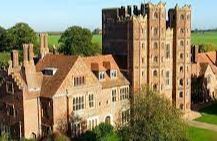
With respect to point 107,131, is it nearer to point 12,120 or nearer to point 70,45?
point 12,120

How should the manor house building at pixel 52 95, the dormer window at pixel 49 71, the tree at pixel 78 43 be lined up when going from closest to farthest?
the manor house building at pixel 52 95 → the dormer window at pixel 49 71 → the tree at pixel 78 43

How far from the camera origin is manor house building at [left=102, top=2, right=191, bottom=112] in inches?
2425

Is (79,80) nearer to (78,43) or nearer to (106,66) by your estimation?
(106,66)

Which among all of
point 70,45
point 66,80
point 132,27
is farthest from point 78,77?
point 70,45

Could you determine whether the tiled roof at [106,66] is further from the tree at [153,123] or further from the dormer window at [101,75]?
the tree at [153,123]

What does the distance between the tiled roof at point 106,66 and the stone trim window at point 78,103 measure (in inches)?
184

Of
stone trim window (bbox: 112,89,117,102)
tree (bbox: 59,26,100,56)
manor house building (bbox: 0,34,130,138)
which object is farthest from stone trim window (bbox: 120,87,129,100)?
tree (bbox: 59,26,100,56)

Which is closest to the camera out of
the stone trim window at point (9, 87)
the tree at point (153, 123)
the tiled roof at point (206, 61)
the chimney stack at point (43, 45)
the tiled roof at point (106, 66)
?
the tree at point (153, 123)

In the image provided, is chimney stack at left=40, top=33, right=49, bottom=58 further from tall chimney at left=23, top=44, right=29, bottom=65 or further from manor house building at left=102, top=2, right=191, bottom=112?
manor house building at left=102, top=2, right=191, bottom=112

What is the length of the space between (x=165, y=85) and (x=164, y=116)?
25.3 meters

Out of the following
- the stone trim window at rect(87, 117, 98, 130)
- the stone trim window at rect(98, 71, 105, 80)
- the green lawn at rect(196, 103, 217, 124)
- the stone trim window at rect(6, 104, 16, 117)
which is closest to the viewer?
the stone trim window at rect(6, 104, 16, 117)

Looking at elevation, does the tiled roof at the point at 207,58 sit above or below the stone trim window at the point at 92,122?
above

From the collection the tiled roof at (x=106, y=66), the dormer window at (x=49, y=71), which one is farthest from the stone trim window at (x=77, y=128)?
the dormer window at (x=49, y=71)

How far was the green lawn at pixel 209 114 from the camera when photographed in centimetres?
6744
